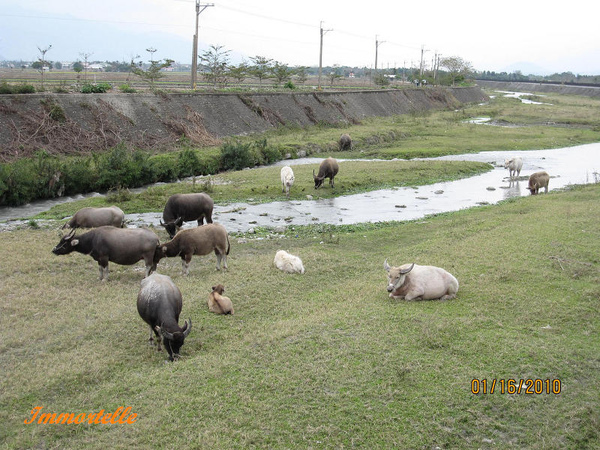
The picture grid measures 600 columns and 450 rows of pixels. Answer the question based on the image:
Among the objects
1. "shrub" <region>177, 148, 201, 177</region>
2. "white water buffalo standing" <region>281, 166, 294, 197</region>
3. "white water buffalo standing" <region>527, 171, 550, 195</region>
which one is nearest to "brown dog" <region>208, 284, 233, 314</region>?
"white water buffalo standing" <region>281, 166, 294, 197</region>

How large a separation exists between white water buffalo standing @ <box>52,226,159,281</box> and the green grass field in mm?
558

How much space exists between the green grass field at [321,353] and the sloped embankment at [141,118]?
14644 millimetres

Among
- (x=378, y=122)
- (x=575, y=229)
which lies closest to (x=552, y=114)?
(x=378, y=122)

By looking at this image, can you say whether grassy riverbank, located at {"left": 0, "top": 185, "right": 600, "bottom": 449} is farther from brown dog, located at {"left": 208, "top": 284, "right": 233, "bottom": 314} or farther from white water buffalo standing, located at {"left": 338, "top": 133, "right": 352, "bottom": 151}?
white water buffalo standing, located at {"left": 338, "top": 133, "right": 352, "bottom": 151}

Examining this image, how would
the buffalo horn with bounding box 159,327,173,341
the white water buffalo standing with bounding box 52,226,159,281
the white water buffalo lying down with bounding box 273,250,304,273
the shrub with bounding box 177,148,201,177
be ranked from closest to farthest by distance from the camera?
the buffalo horn with bounding box 159,327,173,341 < the white water buffalo standing with bounding box 52,226,159,281 < the white water buffalo lying down with bounding box 273,250,304,273 < the shrub with bounding box 177,148,201,177

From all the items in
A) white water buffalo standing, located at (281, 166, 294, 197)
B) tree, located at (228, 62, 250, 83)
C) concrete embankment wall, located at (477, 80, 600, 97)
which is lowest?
white water buffalo standing, located at (281, 166, 294, 197)

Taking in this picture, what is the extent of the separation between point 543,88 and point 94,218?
436 feet

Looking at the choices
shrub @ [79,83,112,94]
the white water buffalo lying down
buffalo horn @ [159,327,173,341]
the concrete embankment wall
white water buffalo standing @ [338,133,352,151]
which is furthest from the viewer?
the concrete embankment wall

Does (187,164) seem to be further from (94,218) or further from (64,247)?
(64,247)

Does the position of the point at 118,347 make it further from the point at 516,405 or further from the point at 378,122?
the point at 378,122

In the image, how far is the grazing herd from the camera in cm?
870

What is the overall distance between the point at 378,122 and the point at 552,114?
26311 millimetres

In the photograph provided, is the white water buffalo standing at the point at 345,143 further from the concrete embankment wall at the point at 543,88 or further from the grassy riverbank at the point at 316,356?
the concrete embankment wall at the point at 543,88

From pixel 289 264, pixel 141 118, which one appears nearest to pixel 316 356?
pixel 289 264
